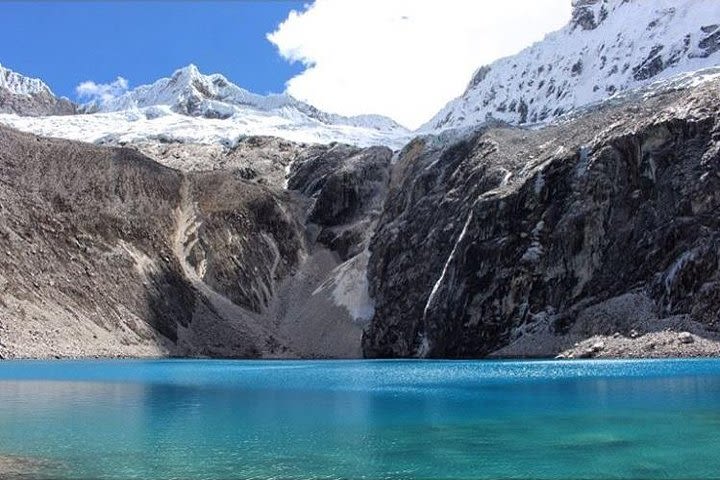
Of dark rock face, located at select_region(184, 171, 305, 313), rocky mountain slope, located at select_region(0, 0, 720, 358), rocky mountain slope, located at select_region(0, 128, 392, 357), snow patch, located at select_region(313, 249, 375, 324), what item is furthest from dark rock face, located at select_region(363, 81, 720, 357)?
dark rock face, located at select_region(184, 171, 305, 313)

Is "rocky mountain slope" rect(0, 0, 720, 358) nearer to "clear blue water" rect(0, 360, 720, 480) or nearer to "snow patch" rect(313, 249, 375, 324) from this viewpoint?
"snow patch" rect(313, 249, 375, 324)

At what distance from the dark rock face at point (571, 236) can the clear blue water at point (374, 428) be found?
26406 mm

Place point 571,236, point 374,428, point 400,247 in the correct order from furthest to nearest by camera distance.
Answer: point 400,247 < point 571,236 < point 374,428

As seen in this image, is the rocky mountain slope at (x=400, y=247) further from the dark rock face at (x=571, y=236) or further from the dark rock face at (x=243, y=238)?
the dark rock face at (x=243, y=238)

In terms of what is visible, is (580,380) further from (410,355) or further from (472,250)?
(410,355)

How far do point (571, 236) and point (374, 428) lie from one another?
182 feet

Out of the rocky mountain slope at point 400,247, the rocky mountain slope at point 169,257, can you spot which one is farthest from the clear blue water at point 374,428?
the rocky mountain slope at point 169,257

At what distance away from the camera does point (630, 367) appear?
54.0 m

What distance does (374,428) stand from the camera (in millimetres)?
27344

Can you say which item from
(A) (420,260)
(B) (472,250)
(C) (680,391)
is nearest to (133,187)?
(A) (420,260)

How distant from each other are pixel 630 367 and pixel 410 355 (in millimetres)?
39086

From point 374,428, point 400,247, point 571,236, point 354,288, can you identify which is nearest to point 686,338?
point 571,236

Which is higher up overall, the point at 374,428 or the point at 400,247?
the point at 400,247

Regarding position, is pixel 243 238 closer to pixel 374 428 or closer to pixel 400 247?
pixel 400 247
